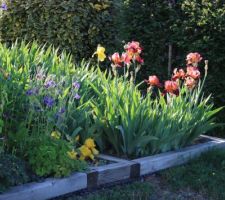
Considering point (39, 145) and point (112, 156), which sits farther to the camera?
point (112, 156)

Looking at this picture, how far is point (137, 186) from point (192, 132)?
120 cm

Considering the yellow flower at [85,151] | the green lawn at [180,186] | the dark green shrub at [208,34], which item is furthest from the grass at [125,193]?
the dark green shrub at [208,34]

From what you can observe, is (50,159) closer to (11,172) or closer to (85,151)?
(11,172)

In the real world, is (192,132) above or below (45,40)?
below

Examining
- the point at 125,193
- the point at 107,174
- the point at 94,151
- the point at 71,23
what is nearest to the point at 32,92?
the point at 94,151

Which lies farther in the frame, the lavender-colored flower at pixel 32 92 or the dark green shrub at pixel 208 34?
the dark green shrub at pixel 208 34

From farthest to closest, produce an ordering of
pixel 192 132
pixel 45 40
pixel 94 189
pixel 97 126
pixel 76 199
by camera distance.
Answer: pixel 45 40 < pixel 192 132 < pixel 97 126 < pixel 94 189 < pixel 76 199

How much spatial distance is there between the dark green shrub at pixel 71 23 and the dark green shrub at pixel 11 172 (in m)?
3.96

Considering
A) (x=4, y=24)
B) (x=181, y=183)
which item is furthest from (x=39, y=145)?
(x=4, y=24)

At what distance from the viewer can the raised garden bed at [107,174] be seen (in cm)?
381

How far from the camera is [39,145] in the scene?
4152 millimetres

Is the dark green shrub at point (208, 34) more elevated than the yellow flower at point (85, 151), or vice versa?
the dark green shrub at point (208, 34)

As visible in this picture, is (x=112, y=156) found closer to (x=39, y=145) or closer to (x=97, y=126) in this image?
(x=97, y=126)

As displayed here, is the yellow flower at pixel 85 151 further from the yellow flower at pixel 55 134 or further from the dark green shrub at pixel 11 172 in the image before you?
the dark green shrub at pixel 11 172
